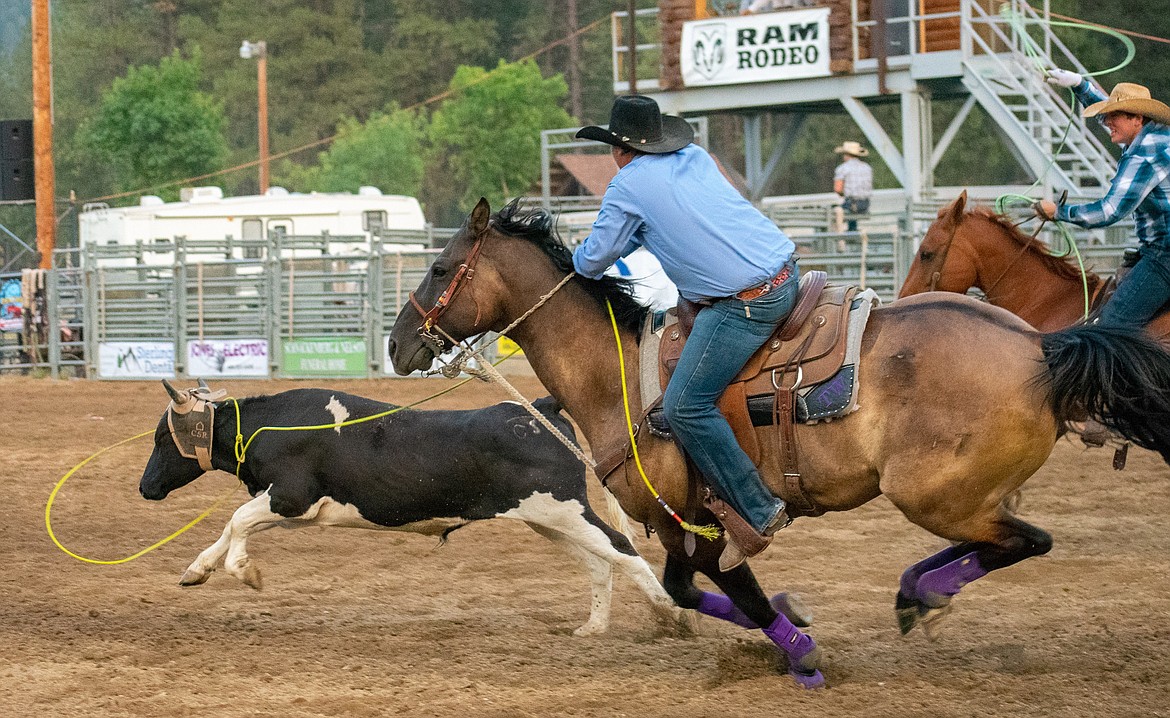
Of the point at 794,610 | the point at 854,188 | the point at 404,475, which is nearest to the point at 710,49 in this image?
the point at 854,188

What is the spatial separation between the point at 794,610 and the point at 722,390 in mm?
1174

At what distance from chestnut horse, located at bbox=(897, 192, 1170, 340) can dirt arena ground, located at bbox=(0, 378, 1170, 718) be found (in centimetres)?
145

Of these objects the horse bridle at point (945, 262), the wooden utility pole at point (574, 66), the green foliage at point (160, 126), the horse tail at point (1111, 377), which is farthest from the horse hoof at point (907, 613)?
the wooden utility pole at point (574, 66)

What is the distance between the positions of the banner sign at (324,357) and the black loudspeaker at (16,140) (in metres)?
5.80

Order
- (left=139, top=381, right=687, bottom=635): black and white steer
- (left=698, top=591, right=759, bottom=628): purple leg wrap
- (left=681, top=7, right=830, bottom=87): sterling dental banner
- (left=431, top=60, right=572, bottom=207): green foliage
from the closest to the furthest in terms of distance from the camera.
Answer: (left=698, top=591, right=759, bottom=628): purple leg wrap < (left=139, top=381, right=687, bottom=635): black and white steer < (left=681, top=7, right=830, bottom=87): sterling dental banner < (left=431, top=60, right=572, bottom=207): green foliage

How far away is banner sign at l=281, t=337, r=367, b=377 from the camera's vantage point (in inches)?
752

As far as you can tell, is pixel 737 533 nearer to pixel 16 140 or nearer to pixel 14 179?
pixel 14 179

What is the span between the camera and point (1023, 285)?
7785 mm

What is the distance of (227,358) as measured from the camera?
20031 millimetres

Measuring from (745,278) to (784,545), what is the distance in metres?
3.67

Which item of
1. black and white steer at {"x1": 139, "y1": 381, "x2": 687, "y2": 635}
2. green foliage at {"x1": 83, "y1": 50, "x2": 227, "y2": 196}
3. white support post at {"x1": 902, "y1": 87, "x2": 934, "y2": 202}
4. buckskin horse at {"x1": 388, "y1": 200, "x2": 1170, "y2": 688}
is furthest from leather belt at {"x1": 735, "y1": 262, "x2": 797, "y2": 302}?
green foliage at {"x1": 83, "y1": 50, "x2": 227, "y2": 196}

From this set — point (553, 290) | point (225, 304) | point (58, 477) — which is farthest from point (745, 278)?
point (225, 304)

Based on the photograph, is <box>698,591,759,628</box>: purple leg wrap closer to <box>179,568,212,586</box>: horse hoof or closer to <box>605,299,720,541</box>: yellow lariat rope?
<box>605,299,720,541</box>: yellow lariat rope

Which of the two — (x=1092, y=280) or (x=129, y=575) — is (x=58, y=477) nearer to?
(x=129, y=575)
